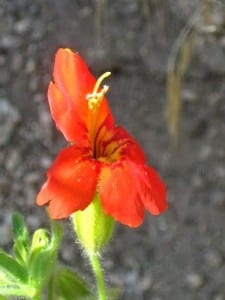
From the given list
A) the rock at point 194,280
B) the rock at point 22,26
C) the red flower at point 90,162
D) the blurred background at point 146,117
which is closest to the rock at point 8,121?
the blurred background at point 146,117

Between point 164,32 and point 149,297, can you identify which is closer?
point 149,297

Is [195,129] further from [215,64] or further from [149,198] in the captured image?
[149,198]

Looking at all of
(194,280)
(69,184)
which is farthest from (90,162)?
(194,280)

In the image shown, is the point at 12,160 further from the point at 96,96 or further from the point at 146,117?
the point at 96,96

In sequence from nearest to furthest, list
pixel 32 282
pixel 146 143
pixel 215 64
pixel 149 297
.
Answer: pixel 32 282
pixel 149 297
pixel 146 143
pixel 215 64

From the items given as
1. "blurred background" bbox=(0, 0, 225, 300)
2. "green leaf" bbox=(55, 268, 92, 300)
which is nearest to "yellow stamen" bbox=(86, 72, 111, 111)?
"green leaf" bbox=(55, 268, 92, 300)

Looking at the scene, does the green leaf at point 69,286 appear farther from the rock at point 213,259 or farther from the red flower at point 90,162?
the rock at point 213,259

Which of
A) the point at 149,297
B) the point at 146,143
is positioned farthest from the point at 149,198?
the point at 146,143
